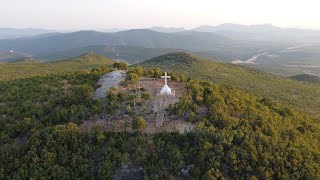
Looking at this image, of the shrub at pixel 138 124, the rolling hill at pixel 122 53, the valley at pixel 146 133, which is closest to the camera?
the valley at pixel 146 133

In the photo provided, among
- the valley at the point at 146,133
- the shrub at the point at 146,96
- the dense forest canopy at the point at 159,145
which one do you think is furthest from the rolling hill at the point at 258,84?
the shrub at the point at 146,96

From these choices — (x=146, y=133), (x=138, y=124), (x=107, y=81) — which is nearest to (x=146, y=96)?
(x=138, y=124)

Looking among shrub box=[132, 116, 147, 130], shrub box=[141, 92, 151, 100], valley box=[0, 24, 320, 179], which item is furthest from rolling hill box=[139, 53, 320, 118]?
shrub box=[132, 116, 147, 130]

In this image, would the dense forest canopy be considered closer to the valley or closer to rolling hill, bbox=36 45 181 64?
the valley

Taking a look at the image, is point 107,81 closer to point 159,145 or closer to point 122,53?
point 159,145

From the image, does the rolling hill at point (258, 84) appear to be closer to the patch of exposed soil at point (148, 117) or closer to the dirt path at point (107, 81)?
the dirt path at point (107, 81)

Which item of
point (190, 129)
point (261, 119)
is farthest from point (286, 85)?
point (190, 129)

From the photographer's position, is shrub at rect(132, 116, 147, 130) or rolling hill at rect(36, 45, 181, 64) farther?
rolling hill at rect(36, 45, 181, 64)
